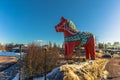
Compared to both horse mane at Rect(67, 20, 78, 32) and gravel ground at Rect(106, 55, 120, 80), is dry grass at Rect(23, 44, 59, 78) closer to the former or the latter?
horse mane at Rect(67, 20, 78, 32)

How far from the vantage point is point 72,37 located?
21.2m

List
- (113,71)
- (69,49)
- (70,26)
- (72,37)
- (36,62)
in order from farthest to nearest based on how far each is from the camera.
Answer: (113,71)
(70,26)
(72,37)
(69,49)
(36,62)

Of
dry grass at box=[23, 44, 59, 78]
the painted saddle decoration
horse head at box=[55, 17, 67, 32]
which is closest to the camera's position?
dry grass at box=[23, 44, 59, 78]

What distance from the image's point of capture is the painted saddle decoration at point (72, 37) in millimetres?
21094

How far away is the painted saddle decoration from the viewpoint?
21.1m

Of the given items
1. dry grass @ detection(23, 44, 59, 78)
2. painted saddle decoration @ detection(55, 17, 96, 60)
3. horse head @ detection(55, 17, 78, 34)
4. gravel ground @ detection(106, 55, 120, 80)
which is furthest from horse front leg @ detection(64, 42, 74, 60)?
gravel ground @ detection(106, 55, 120, 80)

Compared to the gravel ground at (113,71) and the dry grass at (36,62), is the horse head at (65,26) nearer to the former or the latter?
the dry grass at (36,62)

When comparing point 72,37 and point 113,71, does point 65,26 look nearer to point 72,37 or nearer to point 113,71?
point 72,37

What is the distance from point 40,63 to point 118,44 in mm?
96901

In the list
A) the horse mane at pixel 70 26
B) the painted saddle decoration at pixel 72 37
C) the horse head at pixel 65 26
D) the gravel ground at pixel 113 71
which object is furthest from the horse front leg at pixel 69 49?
the gravel ground at pixel 113 71

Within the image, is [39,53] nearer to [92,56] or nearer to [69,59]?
[69,59]

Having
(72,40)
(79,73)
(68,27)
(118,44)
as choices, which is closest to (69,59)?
(72,40)

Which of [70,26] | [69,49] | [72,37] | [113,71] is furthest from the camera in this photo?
[113,71]

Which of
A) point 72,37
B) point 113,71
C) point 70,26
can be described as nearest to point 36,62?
point 72,37
